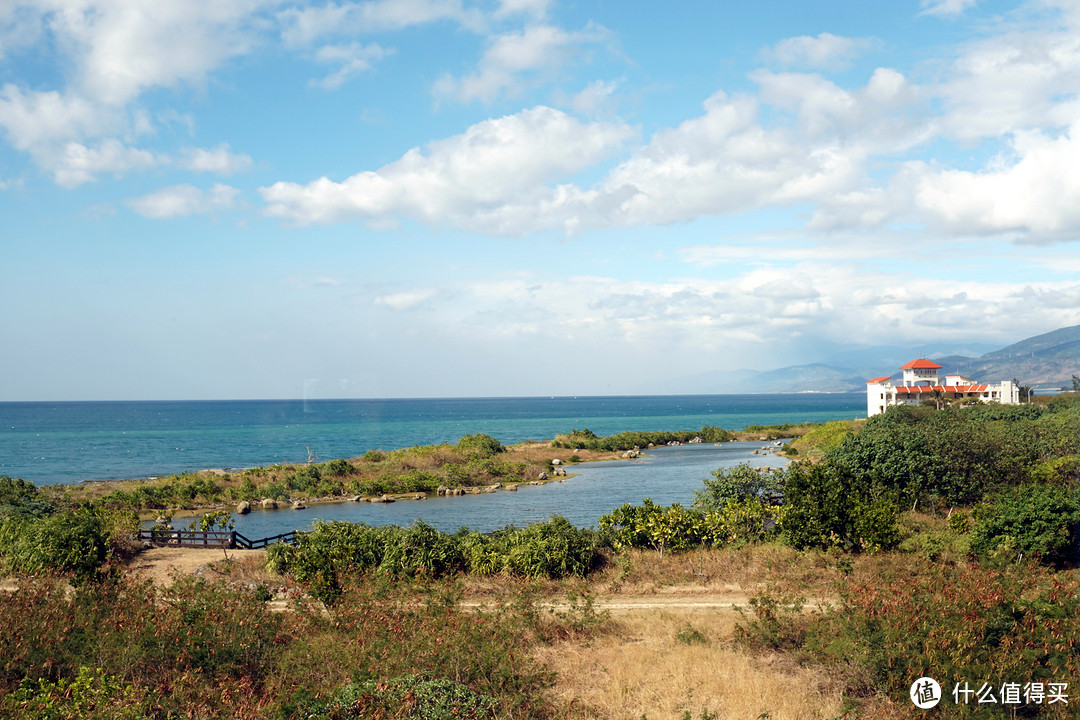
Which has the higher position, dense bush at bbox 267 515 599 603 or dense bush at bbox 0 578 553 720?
dense bush at bbox 0 578 553 720

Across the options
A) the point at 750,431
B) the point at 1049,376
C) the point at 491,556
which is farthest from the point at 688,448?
the point at 491,556

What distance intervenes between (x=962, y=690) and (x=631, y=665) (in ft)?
14.7

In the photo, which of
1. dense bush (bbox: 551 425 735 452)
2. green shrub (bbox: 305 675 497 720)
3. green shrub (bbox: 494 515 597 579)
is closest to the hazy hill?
dense bush (bbox: 551 425 735 452)

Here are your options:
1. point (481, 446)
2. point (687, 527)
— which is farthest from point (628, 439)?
point (687, 527)

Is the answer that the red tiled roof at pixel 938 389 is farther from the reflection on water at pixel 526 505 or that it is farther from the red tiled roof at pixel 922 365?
the reflection on water at pixel 526 505

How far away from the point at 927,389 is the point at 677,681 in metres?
85.0

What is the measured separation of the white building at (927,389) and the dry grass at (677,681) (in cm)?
7409

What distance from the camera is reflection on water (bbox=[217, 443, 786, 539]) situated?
3859 cm

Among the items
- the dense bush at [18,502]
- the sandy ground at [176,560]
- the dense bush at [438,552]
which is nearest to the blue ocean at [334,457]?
the dense bush at [18,502]

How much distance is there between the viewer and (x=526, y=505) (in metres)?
44.4

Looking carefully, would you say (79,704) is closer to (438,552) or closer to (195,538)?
(438,552)

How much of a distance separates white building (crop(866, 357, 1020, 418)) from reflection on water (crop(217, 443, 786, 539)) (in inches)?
1126

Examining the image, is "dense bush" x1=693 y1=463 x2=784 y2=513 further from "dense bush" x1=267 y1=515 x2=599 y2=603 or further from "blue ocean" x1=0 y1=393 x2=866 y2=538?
"blue ocean" x1=0 y1=393 x2=866 y2=538

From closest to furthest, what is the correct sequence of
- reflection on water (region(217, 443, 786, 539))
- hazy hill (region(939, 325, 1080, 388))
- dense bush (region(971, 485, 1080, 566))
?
dense bush (region(971, 485, 1080, 566)), reflection on water (region(217, 443, 786, 539)), hazy hill (region(939, 325, 1080, 388))
